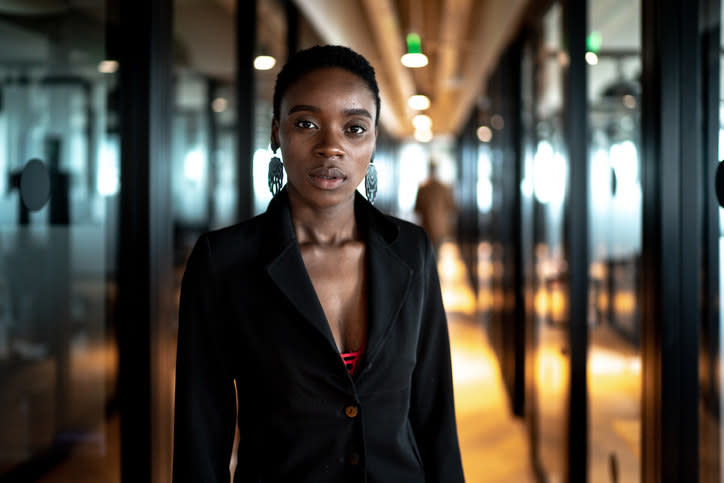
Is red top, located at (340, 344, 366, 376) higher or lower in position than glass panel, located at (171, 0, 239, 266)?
lower

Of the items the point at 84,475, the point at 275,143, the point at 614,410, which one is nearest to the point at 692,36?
the point at 275,143

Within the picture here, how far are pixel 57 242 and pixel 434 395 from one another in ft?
5.12

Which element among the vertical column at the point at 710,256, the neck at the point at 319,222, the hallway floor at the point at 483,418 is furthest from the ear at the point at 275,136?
the hallway floor at the point at 483,418

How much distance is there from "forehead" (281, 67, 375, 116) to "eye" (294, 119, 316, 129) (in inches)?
1.3

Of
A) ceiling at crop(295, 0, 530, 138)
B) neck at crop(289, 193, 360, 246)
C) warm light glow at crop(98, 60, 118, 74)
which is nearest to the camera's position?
neck at crop(289, 193, 360, 246)

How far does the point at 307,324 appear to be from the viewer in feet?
4.01

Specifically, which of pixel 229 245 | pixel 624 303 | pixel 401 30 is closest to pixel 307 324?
pixel 229 245

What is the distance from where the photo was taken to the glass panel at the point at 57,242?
2.05 metres

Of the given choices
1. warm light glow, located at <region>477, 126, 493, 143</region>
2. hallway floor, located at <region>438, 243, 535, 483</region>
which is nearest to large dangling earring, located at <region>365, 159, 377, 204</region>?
hallway floor, located at <region>438, 243, 535, 483</region>

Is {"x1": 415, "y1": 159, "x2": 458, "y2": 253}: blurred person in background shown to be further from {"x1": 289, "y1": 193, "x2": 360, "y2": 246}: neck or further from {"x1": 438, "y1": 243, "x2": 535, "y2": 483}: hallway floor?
{"x1": 289, "y1": 193, "x2": 360, "y2": 246}: neck

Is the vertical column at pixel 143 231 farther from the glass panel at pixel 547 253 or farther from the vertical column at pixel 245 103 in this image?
the glass panel at pixel 547 253

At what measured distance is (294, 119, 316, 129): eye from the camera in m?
1.26

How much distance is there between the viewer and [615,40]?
2.64 meters

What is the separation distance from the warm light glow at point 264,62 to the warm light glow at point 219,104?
7.11 feet
